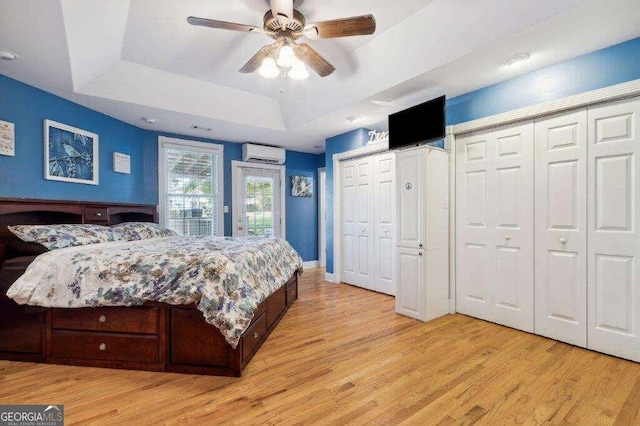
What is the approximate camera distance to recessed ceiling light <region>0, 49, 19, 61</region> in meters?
2.32

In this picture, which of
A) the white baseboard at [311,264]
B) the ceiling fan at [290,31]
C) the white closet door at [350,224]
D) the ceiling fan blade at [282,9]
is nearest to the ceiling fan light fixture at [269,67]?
the ceiling fan at [290,31]

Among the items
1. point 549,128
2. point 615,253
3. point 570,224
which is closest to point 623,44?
point 549,128

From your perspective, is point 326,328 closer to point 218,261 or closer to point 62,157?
point 218,261

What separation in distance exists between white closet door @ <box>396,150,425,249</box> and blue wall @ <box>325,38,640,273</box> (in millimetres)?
692

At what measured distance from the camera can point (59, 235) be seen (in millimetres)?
2402

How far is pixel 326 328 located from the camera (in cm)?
291

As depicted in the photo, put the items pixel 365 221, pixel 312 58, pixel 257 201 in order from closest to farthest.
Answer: pixel 312 58 < pixel 365 221 < pixel 257 201

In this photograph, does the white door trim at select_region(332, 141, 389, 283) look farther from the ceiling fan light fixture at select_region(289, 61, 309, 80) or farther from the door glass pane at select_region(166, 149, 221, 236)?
the ceiling fan light fixture at select_region(289, 61, 309, 80)

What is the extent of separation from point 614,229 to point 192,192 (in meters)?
5.09

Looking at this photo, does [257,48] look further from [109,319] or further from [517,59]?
[109,319]

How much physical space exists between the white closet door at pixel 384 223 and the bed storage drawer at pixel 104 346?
2967 millimetres

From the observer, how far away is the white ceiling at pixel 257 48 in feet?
6.75

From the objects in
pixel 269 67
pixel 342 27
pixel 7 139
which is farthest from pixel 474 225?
pixel 7 139

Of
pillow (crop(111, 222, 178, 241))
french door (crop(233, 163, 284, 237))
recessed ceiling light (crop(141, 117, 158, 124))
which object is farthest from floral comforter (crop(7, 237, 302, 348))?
french door (crop(233, 163, 284, 237))
